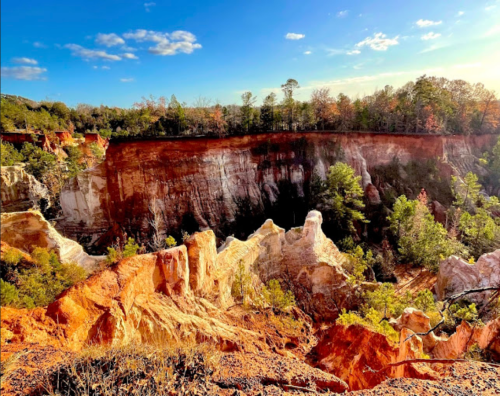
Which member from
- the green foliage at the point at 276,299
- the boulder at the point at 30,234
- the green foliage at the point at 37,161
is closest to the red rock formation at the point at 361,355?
the green foliage at the point at 276,299

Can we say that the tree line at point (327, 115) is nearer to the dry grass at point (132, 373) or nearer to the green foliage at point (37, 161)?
the green foliage at point (37, 161)

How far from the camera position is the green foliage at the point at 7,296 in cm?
839

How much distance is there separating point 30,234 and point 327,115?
3204 cm

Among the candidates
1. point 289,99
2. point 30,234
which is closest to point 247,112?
point 289,99

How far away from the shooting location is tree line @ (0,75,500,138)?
29141 mm

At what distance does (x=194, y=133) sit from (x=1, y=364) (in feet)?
82.4

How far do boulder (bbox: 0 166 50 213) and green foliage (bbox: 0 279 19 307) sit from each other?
777 inches

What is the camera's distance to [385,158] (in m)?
36.0

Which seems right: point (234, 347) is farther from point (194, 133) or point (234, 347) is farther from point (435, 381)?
point (194, 133)

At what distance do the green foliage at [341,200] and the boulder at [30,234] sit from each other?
19965mm

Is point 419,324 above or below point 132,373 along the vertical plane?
below

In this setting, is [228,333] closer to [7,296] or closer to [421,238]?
[7,296]

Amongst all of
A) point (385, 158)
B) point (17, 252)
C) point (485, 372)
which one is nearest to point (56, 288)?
point (17, 252)

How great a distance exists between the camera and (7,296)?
27.9ft
